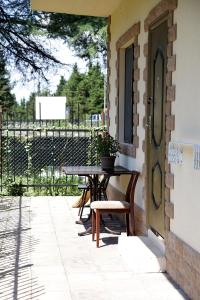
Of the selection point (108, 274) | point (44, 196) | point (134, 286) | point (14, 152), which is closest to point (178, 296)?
point (134, 286)

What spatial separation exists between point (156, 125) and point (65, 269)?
177cm

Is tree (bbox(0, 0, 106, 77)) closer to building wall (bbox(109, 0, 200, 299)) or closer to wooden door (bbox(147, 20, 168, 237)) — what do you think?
wooden door (bbox(147, 20, 168, 237))

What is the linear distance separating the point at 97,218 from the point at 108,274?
3.81 ft

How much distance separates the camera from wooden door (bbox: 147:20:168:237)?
5203 mm

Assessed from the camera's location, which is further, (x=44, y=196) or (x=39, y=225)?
(x=44, y=196)

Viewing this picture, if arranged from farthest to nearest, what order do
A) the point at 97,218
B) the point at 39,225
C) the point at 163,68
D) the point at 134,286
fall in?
the point at 39,225 < the point at 97,218 < the point at 163,68 < the point at 134,286

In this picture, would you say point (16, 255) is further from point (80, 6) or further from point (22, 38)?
point (22, 38)

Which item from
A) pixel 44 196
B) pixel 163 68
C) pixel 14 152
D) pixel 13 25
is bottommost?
pixel 44 196

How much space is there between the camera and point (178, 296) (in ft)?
13.7

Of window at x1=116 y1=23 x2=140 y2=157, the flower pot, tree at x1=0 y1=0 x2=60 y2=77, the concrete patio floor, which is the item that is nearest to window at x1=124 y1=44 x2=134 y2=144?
window at x1=116 y1=23 x2=140 y2=157

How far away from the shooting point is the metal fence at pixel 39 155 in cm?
1044

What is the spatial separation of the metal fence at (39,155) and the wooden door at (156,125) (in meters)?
4.69

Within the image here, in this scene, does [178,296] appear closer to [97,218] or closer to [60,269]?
[60,269]

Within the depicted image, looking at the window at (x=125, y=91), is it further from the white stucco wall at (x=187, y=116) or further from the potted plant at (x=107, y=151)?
the white stucco wall at (x=187, y=116)
